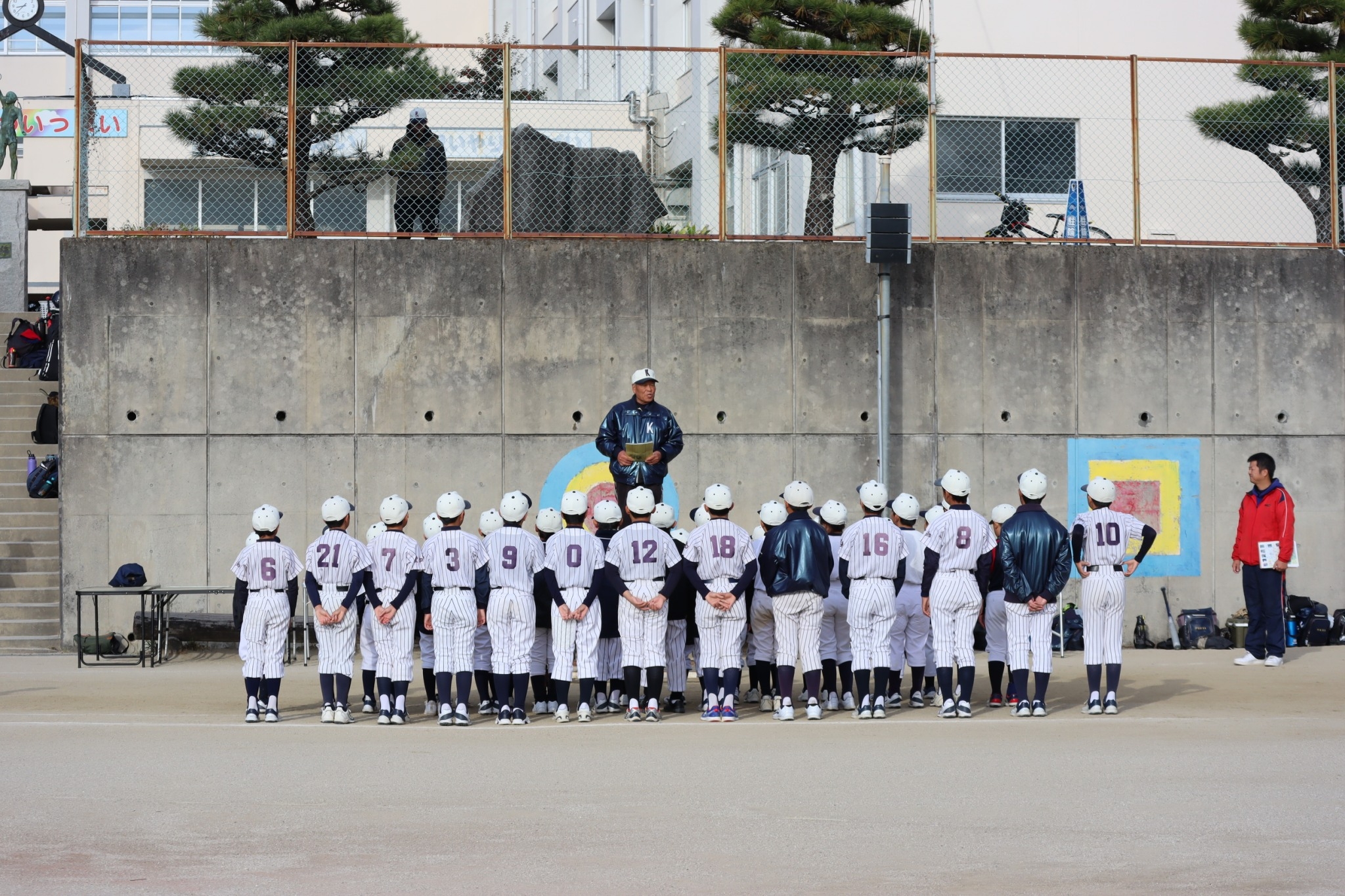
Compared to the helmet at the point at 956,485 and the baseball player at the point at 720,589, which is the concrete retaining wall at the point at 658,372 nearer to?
the helmet at the point at 956,485

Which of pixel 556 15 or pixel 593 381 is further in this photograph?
pixel 556 15

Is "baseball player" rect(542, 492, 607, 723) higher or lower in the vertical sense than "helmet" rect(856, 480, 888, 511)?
lower

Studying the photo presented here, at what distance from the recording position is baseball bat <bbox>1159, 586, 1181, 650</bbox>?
1758cm

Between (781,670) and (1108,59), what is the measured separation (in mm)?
9738

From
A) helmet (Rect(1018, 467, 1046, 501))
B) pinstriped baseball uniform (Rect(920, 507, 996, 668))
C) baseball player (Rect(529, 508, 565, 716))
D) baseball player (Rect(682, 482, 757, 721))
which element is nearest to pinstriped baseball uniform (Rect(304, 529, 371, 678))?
baseball player (Rect(529, 508, 565, 716))

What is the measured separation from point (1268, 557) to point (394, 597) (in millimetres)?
8691

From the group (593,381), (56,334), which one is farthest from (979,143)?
(56,334)

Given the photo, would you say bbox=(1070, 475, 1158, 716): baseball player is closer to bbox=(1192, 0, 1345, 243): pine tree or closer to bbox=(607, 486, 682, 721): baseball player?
bbox=(607, 486, 682, 721): baseball player

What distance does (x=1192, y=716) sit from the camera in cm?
1231

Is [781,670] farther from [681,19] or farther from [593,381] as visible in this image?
[681,19]

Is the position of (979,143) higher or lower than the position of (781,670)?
higher

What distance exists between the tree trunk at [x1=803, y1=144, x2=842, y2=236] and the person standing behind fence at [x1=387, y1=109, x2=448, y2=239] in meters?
4.23

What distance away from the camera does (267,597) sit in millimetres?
12344

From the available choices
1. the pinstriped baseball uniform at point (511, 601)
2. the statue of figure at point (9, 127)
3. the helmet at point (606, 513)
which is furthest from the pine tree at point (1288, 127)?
the statue of figure at point (9, 127)
